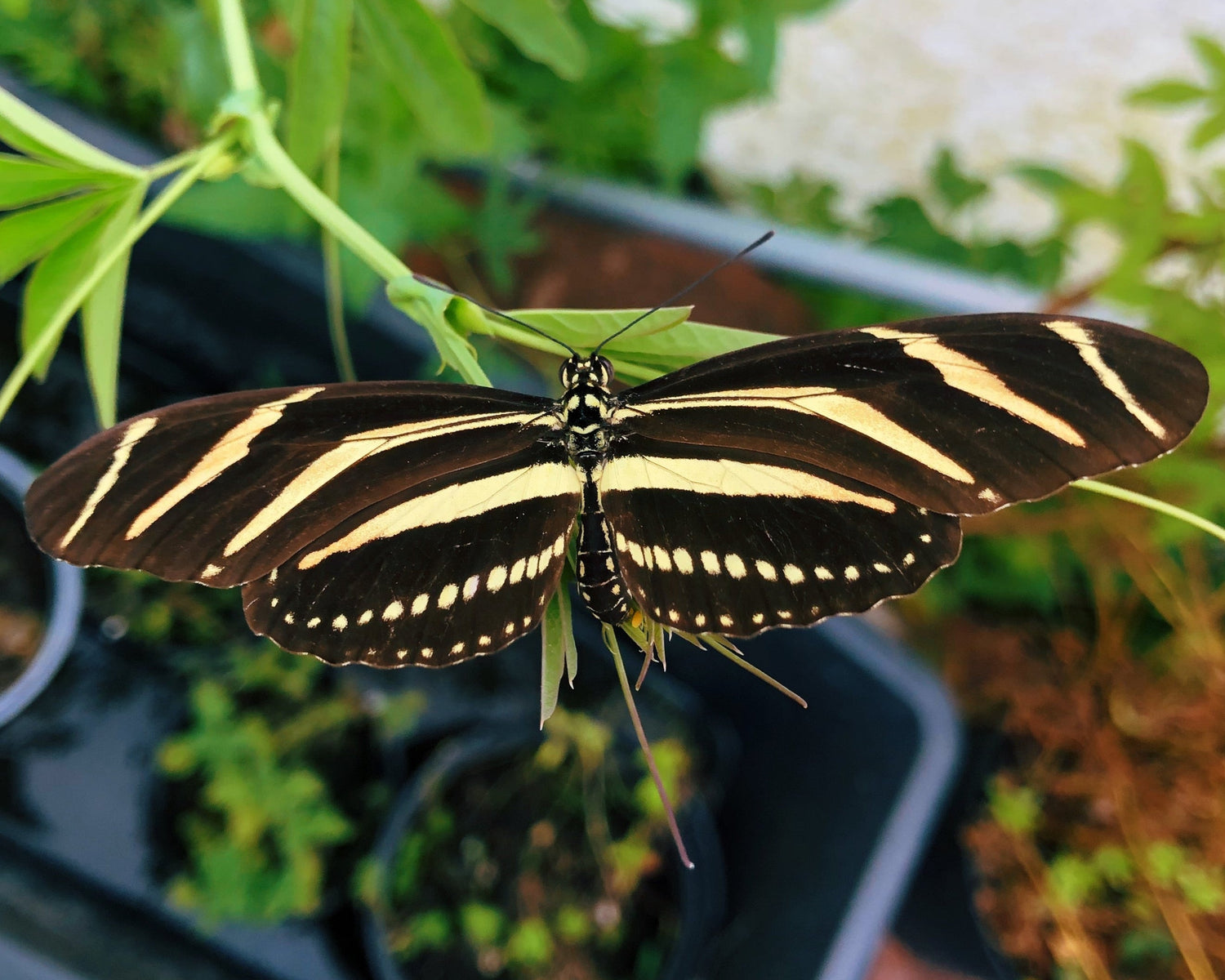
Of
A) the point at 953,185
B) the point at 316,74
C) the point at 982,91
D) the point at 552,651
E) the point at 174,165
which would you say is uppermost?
the point at 982,91

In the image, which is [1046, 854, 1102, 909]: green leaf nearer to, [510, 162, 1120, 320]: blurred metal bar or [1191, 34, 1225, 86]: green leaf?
[510, 162, 1120, 320]: blurred metal bar

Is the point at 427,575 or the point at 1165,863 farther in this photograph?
the point at 1165,863

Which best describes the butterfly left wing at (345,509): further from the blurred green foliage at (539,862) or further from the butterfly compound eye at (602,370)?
the blurred green foliage at (539,862)

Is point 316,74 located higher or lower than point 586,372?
higher

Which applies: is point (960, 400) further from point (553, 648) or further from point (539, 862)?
point (539, 862)

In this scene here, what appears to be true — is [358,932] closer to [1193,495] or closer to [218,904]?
[218,904]

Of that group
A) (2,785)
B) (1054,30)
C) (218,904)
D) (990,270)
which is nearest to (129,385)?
(2,785)

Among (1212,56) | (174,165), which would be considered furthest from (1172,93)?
(174,165)
